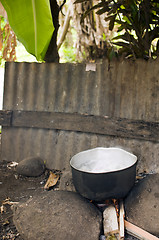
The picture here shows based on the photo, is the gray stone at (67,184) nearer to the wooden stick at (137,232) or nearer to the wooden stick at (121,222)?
the wooden stick at (121,222)

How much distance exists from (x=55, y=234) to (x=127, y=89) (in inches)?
80.7

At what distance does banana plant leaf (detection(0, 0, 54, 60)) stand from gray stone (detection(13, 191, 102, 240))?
153cm

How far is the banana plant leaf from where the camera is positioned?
2053mm

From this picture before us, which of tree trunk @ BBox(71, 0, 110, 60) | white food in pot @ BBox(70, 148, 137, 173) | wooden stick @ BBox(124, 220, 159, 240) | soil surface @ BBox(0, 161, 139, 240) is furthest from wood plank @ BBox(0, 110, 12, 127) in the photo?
tree trunk @ BBox(71, 0, 110, 60)

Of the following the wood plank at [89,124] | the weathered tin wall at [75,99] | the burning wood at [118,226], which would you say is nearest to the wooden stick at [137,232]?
the burning wood at [118,226]

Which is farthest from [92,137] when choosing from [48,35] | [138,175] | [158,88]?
[48,35]

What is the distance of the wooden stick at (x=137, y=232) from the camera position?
7.23 ft

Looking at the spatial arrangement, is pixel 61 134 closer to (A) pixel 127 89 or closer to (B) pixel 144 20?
(A) pixel 127 89

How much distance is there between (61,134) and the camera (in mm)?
3695

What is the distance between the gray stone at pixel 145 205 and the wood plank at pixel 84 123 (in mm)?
665

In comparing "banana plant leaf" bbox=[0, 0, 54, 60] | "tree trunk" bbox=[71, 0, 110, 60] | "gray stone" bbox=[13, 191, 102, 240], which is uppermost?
"tree trunk" bbox=[71, 0, 110, 60]

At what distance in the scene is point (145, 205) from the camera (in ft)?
8.00

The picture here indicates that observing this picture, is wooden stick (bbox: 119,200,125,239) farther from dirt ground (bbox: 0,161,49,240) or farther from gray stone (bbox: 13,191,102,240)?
dirt ground (bbox: 0,161,49,240)

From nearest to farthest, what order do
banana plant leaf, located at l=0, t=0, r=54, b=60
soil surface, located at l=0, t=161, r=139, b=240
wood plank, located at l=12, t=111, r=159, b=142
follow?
banana plant leaf, located at l=0, t=0, r=54, b=60 → soil surface, located at l=0, t=161, r=139, b=240 → wood plank, located at l=12, t=111, r=159, b=142
